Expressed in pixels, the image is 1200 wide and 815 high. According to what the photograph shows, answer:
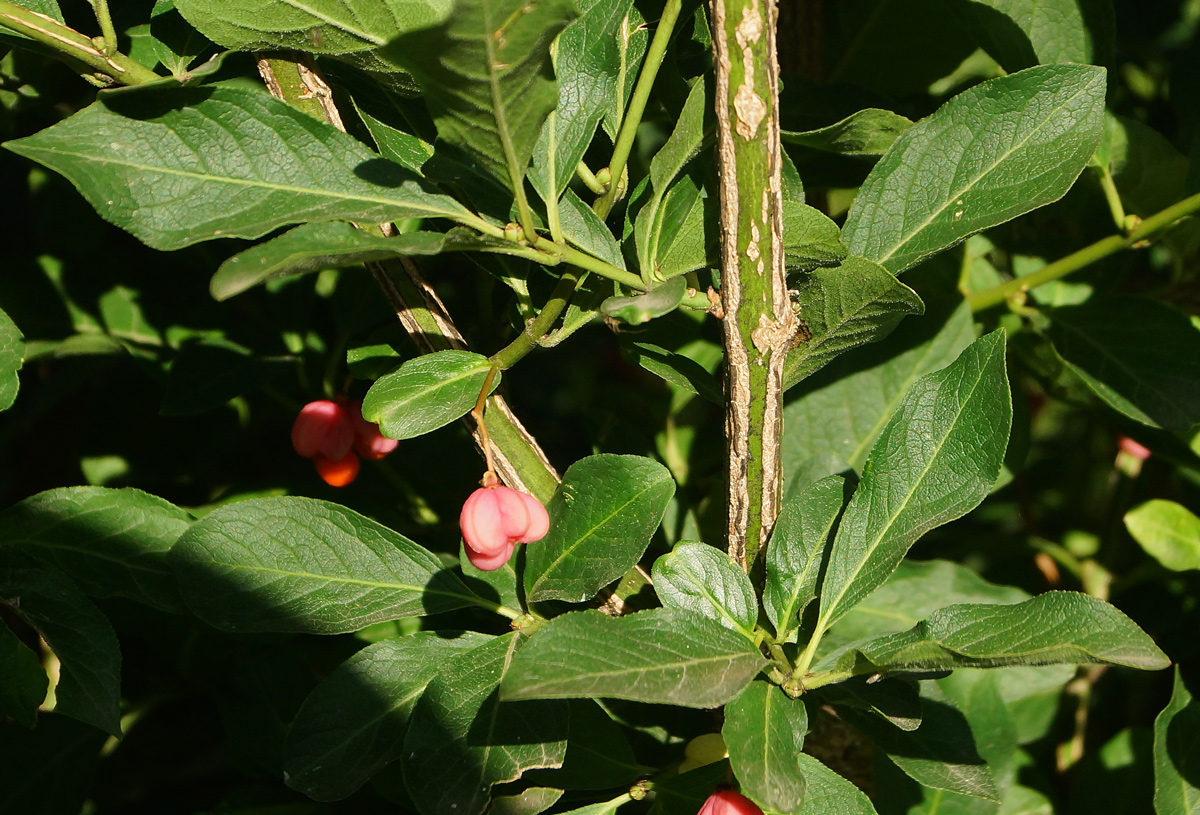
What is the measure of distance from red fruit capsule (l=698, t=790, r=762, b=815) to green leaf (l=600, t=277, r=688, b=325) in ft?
1.43

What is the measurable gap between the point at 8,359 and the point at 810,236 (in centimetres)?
77

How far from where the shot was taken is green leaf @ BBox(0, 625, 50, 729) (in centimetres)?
96

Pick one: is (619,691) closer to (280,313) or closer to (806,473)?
(806,473)

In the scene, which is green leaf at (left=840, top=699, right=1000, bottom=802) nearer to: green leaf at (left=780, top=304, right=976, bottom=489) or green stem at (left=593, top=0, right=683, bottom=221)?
green leaf at (left=780, top=304, right=976, bottom=489)

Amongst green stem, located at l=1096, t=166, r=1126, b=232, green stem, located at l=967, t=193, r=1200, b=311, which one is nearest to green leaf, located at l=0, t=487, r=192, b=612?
green stem, located at l=967, t=193, r=1200, b=311

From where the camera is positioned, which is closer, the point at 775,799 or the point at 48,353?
the point at 775,799

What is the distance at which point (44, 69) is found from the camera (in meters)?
1.26

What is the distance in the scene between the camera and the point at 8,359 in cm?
99

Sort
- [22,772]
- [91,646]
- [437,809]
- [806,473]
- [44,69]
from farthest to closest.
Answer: [22,772] → [44,69] → [806,473] → [91,646] → [437,809]

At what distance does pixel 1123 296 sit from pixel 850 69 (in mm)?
488

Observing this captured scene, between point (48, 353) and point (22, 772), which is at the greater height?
point (48, 353)

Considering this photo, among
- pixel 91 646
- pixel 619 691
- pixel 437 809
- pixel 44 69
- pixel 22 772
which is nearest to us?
pixel 619 691

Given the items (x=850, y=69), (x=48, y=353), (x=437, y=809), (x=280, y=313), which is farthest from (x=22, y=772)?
(x=850, y=69)

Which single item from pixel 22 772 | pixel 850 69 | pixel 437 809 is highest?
pixel 850 69
